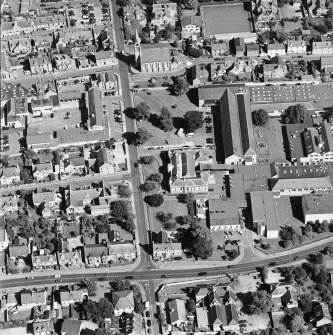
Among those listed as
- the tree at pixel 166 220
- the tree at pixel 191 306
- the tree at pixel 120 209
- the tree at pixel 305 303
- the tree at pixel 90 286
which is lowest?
the tree at pixel 305 303

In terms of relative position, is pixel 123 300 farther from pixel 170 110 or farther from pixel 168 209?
pixel 170 110

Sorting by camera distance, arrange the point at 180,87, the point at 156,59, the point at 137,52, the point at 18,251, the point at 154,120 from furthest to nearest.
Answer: the point at 137,52
the point at 156,59
the point at 180,87
the point at 154,120
the point at 18,251

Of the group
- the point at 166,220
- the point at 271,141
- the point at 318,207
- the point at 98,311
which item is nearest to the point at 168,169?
the point at 166,220

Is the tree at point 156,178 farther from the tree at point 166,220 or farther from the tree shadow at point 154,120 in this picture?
the tree shadow at point 154,120

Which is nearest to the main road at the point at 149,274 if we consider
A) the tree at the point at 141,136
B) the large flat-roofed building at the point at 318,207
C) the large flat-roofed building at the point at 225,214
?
the large flat-roofed building at the point at 225,214

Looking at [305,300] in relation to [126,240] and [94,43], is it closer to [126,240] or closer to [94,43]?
[126,240]

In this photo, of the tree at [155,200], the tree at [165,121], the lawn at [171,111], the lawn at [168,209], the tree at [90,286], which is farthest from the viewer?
the tree at [165,121]
